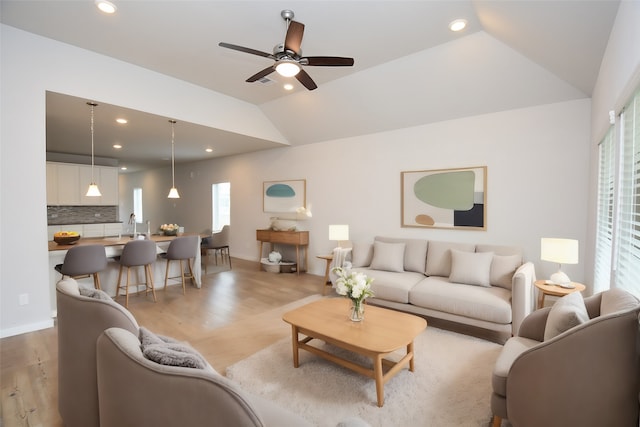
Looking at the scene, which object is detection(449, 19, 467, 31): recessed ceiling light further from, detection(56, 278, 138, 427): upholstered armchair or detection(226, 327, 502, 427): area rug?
detection(56, 278, 138, 427): upholstered armchair

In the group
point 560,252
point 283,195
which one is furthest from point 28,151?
point 560,252

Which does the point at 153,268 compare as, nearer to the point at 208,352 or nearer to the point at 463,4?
the point at 208,352

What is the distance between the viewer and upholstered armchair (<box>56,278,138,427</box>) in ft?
4.83

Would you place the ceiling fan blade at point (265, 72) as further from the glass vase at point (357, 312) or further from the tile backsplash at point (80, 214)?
the tile backsplash at point (80, 214)

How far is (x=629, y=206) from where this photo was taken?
1.95m

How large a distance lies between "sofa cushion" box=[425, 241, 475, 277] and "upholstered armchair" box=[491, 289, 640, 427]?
2.24m

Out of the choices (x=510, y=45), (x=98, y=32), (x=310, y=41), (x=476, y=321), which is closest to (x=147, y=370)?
(x=476, y=321)

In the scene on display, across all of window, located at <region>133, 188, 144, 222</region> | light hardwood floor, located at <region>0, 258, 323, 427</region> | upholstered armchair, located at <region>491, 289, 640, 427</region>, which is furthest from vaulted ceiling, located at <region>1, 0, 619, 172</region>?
window, located at <region>133, 188, 144, 222</region>

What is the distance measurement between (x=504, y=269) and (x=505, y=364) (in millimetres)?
1998

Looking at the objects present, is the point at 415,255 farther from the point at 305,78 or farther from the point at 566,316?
the point at 305,78

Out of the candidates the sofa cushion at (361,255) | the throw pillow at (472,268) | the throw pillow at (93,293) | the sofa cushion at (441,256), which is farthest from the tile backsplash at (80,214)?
the throw pillow at (472,268)

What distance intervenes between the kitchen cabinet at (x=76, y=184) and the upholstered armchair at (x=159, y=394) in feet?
25.2

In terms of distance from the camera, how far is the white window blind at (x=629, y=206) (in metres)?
1.76

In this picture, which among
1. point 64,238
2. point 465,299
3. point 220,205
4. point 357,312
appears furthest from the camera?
point 220,205
